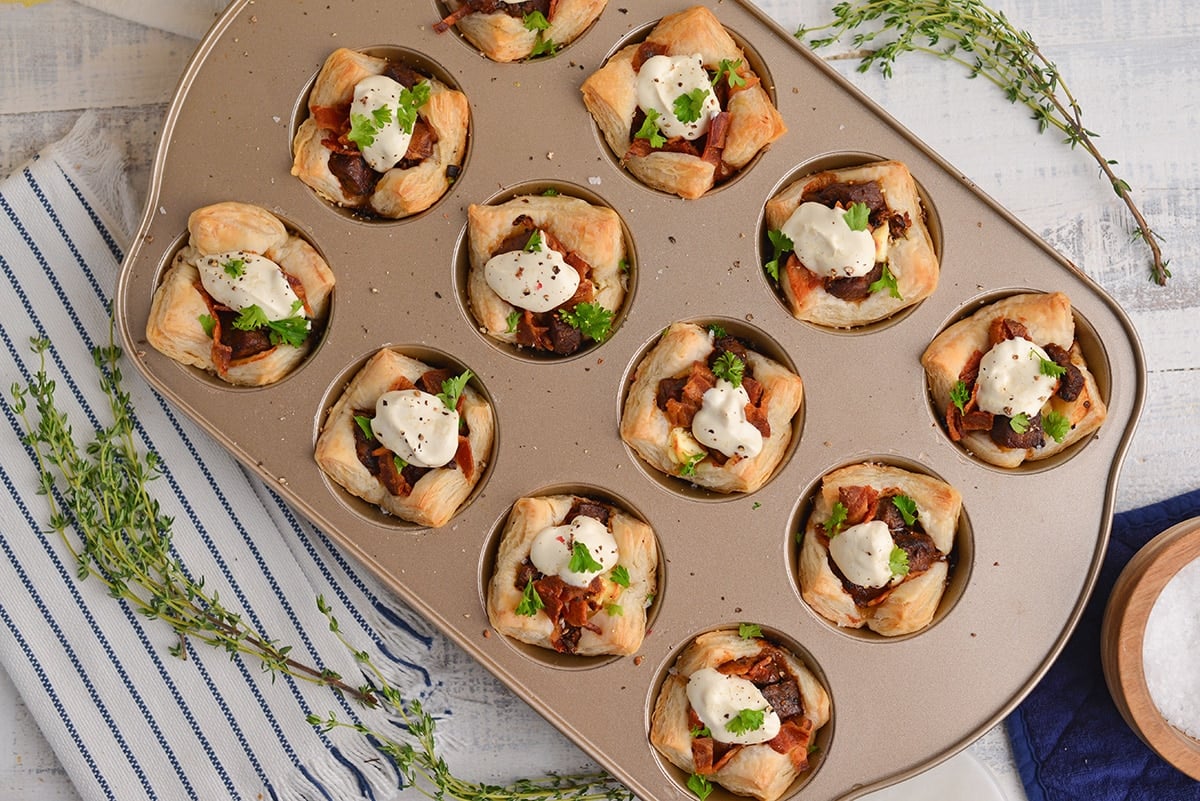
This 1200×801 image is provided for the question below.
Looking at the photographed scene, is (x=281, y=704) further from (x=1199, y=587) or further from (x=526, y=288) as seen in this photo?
(x=1199, y=587)

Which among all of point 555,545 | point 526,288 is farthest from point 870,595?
point 526,288

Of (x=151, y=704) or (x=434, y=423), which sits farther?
(x=151, y=704)

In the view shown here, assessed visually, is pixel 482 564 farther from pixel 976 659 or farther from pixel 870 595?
pixel 976 659

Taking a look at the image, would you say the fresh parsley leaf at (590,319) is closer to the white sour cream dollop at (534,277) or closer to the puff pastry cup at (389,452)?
the white sour cream dollop at (534,277)

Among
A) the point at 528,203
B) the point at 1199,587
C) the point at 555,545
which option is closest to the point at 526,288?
the point at 528,203

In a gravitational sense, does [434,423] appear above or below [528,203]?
below

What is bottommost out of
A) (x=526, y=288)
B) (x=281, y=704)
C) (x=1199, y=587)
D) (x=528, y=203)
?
(x=1199, y=587)

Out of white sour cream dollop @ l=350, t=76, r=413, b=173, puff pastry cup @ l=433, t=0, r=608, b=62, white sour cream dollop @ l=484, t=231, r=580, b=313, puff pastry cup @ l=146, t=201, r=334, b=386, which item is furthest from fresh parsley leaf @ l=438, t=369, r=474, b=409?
puff pastry cup @ l=433, t=0, r=608, b=62
